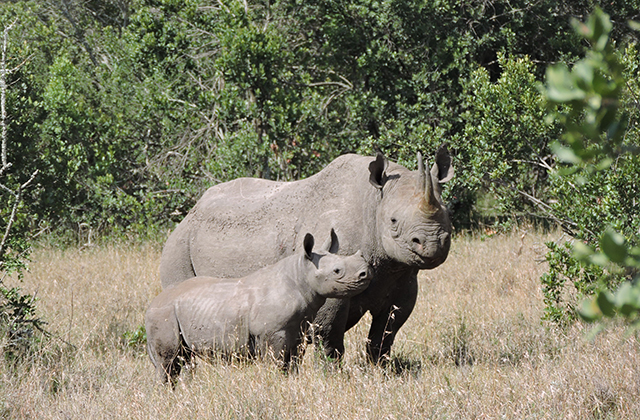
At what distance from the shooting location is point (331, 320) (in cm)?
585

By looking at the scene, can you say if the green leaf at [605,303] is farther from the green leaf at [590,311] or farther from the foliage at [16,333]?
the foliage at [16,333]

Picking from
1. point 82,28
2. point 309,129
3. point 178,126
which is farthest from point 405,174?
point 82,28

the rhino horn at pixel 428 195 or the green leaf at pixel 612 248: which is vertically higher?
the green leaf at pixel 612 248

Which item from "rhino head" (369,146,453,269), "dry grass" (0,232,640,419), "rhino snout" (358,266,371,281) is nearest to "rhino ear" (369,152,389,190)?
"rhino head" (369,146,453,269)

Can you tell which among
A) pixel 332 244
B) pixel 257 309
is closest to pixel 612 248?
pixel 257 309

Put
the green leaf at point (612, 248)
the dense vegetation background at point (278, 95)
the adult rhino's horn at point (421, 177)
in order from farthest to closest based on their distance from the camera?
the dense vegetation background at point (278, 95)
the adult rhino's horn at point (421, 177)
the green leaf at point (612, 248)

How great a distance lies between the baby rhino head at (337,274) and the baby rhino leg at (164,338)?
1.10 meters

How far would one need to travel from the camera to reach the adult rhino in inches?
220

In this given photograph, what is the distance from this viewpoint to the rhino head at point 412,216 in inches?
214

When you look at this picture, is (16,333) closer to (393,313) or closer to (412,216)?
(393,313)

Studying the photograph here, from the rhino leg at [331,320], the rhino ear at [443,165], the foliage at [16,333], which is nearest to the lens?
the rhino leg at [331,320]

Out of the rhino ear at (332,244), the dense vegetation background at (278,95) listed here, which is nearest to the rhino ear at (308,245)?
the rhino ear at (332,244)

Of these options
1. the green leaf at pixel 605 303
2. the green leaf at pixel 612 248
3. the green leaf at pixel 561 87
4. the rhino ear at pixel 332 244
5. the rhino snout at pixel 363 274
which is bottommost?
the rhino snout at pixel 363 274

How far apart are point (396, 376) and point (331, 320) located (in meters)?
0.84
